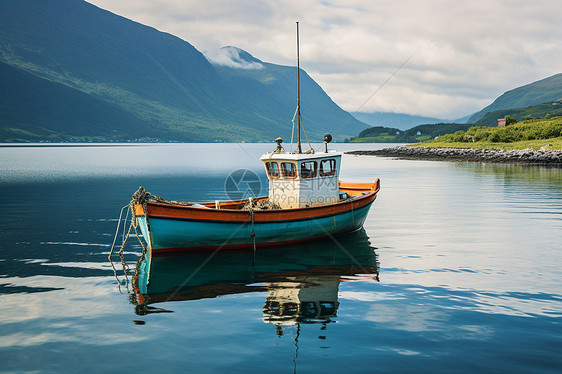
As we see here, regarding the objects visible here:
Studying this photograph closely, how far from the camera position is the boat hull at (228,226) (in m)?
17.6

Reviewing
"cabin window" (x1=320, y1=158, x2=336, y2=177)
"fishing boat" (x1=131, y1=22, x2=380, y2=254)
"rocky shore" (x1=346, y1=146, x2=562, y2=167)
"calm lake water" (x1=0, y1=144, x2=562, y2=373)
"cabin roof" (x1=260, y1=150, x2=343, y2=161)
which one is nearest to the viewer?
"calm lake water" (x1=0, y1=144, x2=562, y2=373)

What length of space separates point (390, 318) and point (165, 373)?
19.8ft

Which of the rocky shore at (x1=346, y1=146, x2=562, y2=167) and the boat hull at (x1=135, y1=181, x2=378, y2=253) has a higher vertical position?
the rocky shore at (x1=346, y1=146, x2=562, y2=167)

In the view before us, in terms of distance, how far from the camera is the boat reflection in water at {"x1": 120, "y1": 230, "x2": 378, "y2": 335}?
12.8m

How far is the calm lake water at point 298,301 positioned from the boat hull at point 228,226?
2.04ft

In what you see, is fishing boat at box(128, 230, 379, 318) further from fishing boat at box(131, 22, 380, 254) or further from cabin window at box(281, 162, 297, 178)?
cabin window at box(281, 162, 297, 178)

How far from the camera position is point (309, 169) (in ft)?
70.0

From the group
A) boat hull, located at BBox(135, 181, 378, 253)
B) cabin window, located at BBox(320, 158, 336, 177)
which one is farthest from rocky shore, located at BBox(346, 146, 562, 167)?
boat hull, located at BBox(135, 181, 378, 253)

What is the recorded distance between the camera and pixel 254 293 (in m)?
14.2

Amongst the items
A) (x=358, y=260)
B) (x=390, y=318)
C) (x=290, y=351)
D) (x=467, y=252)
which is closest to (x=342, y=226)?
(x=358, y=260)

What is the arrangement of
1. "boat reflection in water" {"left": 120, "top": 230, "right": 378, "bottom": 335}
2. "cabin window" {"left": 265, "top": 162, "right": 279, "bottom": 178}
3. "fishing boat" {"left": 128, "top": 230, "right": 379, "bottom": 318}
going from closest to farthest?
"boat reflection in water" {"left": 120, "top": 230, "right": 378, "bottom": 335}
"fishing boat" {"left": 128, "top": 230, "right": 379, "bottom": 318}
"cabin window" {"left": 265, "top": 162, "right": 279, "bottom": 178}

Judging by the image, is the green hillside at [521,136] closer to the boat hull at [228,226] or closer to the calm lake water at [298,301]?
the calm lake water at [298,301]

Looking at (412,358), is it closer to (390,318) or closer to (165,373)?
(390,318)

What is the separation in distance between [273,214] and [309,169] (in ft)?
10.9
